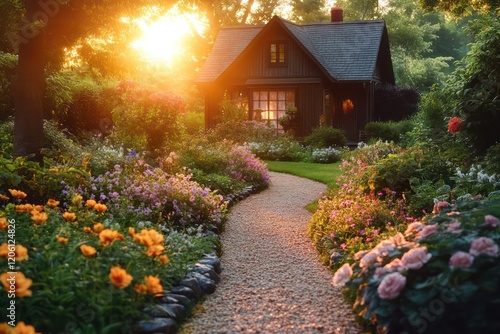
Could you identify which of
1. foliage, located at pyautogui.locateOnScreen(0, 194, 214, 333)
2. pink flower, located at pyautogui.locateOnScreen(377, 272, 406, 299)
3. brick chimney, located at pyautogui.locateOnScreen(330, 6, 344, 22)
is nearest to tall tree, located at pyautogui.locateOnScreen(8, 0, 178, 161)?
foliage, located at pyautogui.locateOnScreen(0, 194, 214, 333)

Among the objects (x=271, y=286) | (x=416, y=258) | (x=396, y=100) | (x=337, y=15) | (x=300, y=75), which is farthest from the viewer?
(x=337, y=15)

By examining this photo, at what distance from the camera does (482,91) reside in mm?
10430

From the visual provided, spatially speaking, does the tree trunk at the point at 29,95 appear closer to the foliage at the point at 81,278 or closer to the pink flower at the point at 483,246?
the foliage at the point at 81,278

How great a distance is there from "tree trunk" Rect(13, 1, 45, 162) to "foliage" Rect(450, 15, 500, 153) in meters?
7.66

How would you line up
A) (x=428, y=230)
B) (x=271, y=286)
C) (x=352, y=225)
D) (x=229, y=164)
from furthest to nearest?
(x=229, y=164) < (x=352, y=225) < (x=271, y=286) < (x=428, y=230)

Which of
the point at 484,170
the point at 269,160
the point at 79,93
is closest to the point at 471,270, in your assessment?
the point at 484,170

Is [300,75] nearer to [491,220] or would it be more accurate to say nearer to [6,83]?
[6,83]

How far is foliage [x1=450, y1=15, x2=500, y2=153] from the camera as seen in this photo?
10.3 meters

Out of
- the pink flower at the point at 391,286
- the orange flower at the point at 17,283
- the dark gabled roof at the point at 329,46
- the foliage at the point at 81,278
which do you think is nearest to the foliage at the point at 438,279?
the pink flower at the point at 391,286

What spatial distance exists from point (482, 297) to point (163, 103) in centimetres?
1199

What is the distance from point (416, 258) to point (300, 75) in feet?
69.7

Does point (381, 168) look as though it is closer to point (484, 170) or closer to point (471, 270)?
point (484, 170)

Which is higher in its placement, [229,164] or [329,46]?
[329,46]

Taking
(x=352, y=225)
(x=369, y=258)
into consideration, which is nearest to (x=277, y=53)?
(x=352, y=225)
